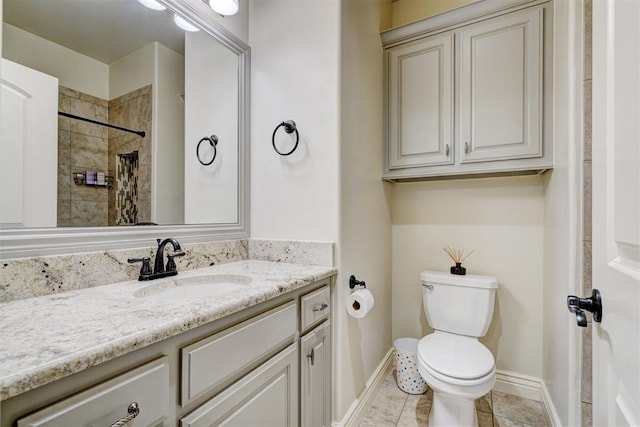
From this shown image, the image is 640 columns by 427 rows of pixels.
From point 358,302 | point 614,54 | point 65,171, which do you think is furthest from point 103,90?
point 614,54

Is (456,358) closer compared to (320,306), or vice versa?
(320,306)

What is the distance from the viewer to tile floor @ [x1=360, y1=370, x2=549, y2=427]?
1609 mm

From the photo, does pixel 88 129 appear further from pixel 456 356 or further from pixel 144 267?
pixel 456 356

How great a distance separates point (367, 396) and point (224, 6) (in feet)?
7.27

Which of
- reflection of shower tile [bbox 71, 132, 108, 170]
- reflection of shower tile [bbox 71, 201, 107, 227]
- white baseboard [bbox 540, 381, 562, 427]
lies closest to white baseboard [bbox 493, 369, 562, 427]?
white baseboard [bbox 540, 381, 562, 427]

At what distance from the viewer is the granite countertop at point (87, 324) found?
47 centimetres

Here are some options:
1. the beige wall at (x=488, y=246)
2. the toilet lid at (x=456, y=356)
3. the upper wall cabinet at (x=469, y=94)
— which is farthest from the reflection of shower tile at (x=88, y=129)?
the beige wall at (x=488, y=246)

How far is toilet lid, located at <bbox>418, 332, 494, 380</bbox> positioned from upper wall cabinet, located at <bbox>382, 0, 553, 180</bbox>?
3.26ft

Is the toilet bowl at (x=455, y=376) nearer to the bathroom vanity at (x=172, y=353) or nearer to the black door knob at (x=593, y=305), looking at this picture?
the bathroom vanity at (x=172, y=353)

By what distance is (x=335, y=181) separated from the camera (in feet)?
4.60

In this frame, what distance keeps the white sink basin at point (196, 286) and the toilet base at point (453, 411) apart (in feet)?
3.67

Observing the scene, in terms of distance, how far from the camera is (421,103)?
1933mm

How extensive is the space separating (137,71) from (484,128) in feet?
6.02

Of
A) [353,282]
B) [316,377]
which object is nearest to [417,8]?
[353,282]
